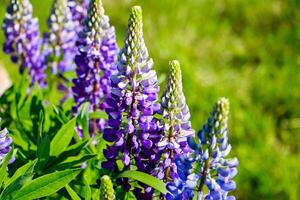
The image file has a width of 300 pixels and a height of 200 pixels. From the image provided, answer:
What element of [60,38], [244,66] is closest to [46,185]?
[60,38]

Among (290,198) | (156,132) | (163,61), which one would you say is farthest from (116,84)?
(163,61)

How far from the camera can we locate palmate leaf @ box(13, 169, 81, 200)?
2.30m

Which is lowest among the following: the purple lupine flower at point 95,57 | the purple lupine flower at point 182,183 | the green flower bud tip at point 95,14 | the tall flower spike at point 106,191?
the tall flower spike at point 106,191

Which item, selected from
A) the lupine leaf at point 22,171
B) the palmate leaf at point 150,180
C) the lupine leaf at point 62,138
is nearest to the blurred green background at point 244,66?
the lupine leaf at point 62,138

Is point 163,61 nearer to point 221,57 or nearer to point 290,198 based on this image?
point 221,57

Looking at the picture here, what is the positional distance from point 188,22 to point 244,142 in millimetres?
1698

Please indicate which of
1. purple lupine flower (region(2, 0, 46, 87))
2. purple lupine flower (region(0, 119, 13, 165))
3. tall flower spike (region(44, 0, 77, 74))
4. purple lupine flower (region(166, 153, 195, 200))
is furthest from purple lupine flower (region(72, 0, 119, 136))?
purple lupine flower (region(166, 153, 195, 200))

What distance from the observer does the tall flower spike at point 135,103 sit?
243cm

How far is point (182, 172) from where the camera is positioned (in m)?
2.21

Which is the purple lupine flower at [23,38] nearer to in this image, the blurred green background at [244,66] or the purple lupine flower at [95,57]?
the purple lupine flower at [95,57]

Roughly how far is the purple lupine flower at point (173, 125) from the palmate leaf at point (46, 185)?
1.12 ft

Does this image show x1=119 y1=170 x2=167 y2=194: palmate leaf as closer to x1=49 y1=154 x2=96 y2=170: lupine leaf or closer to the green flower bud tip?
x1=49 y1=154 x2=96 y2=170: lupine leaf

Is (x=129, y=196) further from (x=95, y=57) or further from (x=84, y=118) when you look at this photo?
(x=95, y=57)

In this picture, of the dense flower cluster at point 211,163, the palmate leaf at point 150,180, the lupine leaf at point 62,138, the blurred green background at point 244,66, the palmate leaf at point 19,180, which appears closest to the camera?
the dense flower cluster at point 211,163
